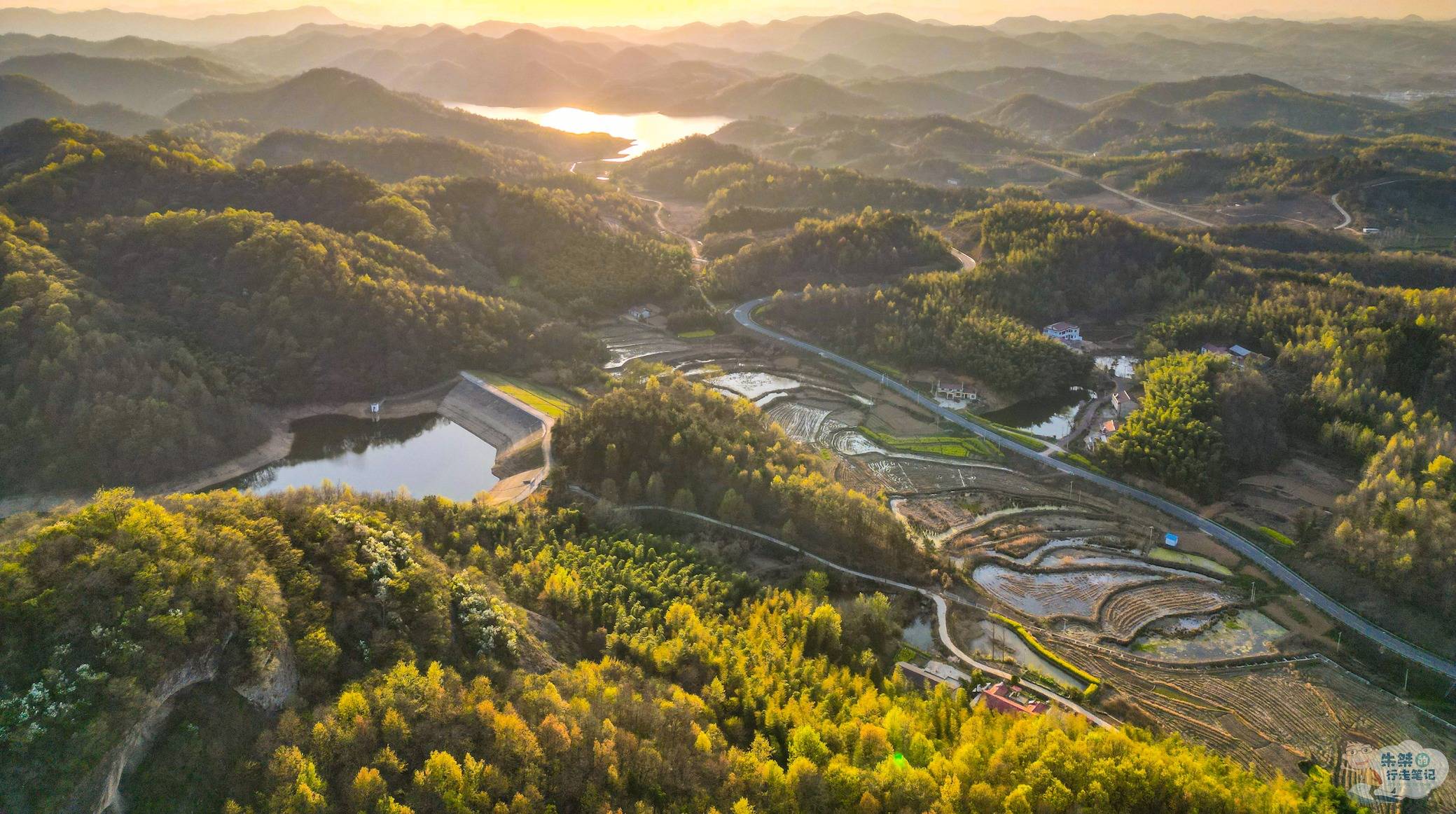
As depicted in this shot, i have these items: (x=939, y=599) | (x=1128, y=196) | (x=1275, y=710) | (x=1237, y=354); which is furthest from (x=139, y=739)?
(x=1128, y=196)

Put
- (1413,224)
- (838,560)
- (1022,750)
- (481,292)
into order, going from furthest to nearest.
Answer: (1413,224) < (481,292) < (838,560) < (1022,750)

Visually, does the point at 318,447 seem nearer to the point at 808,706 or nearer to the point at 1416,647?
the point at 808,706

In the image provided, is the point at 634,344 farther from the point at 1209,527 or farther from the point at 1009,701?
the point at 1009,701

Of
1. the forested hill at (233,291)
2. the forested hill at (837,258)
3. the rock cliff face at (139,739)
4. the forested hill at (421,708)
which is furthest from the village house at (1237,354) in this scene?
the rock cliff face at (139,739)

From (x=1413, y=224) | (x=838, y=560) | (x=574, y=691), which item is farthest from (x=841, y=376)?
(x=1413, y=224)

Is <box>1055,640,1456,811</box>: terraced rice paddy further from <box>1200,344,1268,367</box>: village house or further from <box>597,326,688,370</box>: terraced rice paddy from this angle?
<box>597,326,688,370</box>: terraced rice paddy

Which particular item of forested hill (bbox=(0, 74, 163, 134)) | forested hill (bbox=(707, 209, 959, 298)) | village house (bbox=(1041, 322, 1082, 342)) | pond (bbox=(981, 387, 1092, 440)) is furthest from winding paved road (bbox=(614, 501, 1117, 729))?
forested hill (bbox=(0, 74, 163, 134))
